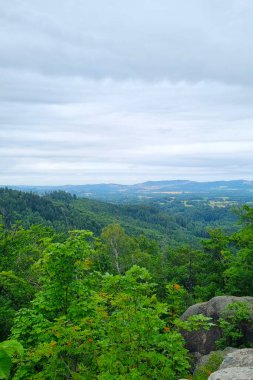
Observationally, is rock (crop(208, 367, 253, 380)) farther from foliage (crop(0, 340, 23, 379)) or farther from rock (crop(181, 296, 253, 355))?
rock (crop(181, 296, 253, 355))

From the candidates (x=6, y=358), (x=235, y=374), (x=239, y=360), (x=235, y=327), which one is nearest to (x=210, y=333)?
(x=235, y=327)

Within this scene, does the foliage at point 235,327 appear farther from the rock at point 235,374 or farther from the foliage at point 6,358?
the foliage at point 6,358

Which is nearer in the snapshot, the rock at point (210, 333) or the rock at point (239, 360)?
the rock at point (239, 360)

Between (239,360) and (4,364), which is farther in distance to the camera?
(239,360)

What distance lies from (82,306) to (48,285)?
5.68 ft

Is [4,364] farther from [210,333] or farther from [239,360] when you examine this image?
[210,333]

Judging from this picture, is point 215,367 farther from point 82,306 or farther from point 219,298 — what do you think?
point 219,298

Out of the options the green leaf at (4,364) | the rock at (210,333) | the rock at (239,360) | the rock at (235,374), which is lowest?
the rock at (210,333)

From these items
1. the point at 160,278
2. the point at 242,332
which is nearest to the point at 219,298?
the point at 242,332

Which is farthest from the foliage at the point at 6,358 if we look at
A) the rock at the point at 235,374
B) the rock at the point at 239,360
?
the rock at the point at 239,360

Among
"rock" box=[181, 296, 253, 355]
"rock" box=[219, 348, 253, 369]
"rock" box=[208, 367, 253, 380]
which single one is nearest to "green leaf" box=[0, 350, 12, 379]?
"rock" box=[208, 367, 253, 380]

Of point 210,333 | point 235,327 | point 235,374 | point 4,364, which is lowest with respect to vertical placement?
point 210,333

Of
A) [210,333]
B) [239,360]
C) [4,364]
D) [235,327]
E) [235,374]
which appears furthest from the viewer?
[210,333]

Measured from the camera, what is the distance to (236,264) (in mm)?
30500
